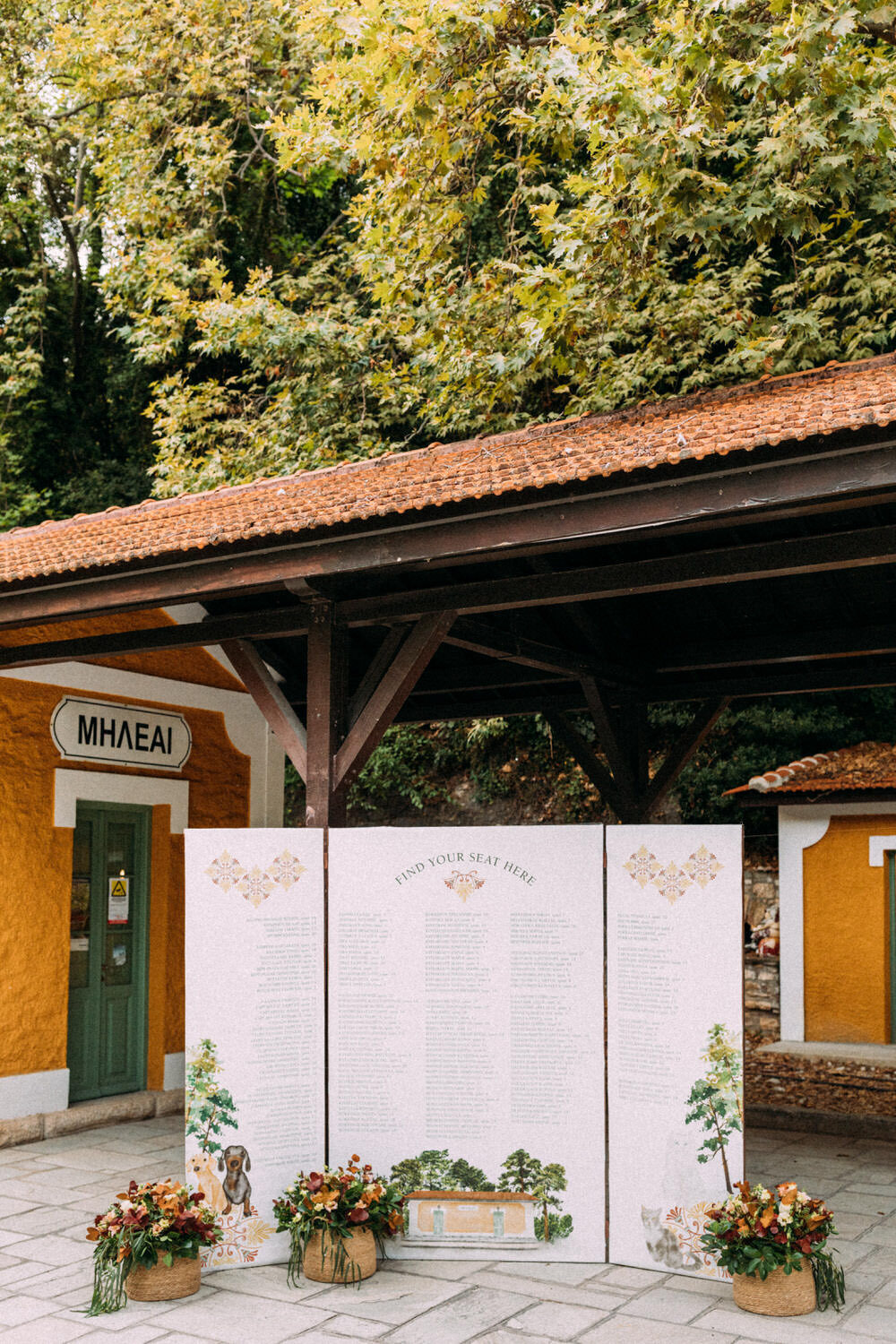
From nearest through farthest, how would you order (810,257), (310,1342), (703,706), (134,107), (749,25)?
(310,1342) < (749,25) < (703,706) < (810,257) < (134,107)

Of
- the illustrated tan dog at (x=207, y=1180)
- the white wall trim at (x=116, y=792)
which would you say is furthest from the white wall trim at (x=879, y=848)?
the illustrated tan dog at (x=207, y=1180)

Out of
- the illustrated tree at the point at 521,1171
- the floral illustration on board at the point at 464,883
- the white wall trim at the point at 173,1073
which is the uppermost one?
the floral illustration on board at the point at 464,883

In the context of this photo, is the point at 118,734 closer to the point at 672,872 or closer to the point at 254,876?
the point at 254,876

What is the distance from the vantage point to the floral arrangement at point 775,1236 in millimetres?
4102

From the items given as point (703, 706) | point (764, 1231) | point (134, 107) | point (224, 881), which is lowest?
point (764, 1231)

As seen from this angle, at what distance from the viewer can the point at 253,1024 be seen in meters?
4.73

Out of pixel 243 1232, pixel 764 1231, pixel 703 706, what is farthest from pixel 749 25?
pixel 243 1232

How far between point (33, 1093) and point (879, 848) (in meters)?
5.85

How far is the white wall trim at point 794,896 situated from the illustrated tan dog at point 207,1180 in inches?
210

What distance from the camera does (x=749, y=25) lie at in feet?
23.5

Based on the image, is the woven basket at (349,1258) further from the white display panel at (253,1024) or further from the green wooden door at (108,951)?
→ the green wooden door at (108,951)

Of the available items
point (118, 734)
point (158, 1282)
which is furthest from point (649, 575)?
point (118, 734)

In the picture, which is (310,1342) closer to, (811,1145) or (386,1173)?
(386,1173)

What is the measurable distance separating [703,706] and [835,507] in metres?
4.06
